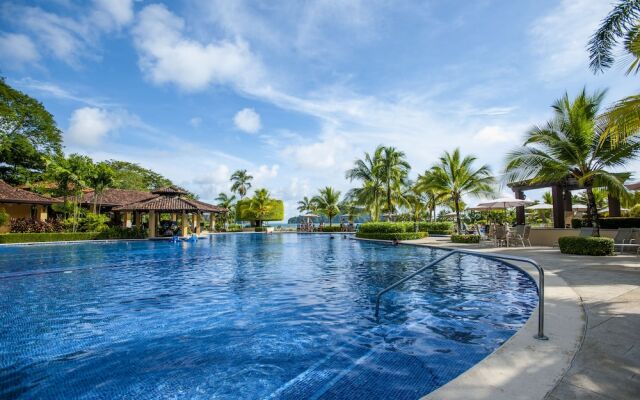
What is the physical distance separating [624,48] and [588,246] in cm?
652

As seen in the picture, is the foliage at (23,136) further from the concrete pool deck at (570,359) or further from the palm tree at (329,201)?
the concrete pool deck at (570,359)

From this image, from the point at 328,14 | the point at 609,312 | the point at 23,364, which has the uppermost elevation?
the point at 328,14

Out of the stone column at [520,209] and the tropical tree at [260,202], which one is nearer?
the stone column at [520,209]

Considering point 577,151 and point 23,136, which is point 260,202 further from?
point 577,151

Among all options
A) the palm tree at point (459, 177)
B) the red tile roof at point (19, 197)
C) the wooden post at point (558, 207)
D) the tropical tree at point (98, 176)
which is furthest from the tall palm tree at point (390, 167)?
the red tile roof at point (19, 197)

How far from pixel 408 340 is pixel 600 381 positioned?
2341mm

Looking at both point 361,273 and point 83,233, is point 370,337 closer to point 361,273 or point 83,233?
point 361,273

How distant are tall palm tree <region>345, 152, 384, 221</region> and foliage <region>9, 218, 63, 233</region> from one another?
84.1 ft

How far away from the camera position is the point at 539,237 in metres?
16.3

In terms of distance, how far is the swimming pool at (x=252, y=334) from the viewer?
3.56 m

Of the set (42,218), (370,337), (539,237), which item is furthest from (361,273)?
(42,218)

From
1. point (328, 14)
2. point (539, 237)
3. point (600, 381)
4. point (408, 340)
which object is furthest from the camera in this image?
point (539, 237)

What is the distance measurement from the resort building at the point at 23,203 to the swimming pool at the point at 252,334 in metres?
23.1

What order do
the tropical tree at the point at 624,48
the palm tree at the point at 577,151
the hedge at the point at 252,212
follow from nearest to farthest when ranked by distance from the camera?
the tropical tree at the point at 624,48 < the palm tree at the point at 577,151 < the hedge at the point at 252,212
